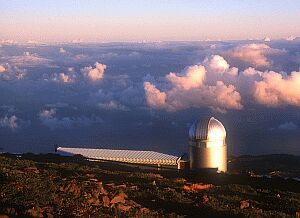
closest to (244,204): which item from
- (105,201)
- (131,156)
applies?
(105,201)

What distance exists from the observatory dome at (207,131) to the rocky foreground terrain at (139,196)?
2273 mm

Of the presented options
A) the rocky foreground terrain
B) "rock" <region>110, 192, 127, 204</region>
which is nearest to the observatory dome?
the rocky foreground terrain

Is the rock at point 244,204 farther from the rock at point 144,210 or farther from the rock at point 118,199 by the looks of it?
the rock at point 118,199

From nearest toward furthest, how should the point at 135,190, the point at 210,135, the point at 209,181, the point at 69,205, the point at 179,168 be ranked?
the point at 69,205, the point at 135,190, the point at 209,181, the point at 210,135, the point at 179,168

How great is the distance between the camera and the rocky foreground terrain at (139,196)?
17.4 meters

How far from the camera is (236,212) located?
18.4 metres

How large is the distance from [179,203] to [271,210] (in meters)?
3.66

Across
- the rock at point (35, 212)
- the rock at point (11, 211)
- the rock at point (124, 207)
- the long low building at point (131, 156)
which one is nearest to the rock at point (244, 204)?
the rock at point (124, 207)

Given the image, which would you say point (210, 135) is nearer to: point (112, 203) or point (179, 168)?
point (179, 168)

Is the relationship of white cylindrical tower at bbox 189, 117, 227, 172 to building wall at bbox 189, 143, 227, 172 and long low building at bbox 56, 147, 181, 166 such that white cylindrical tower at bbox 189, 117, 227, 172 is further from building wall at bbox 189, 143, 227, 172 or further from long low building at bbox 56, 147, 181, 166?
long low building at bbox 56, 147, 181, 166

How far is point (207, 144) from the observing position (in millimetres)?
29078

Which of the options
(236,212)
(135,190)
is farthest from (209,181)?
(236,212)

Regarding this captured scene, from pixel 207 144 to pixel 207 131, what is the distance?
78 centimetres

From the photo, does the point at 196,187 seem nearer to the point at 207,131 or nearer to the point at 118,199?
the point at 207,131
